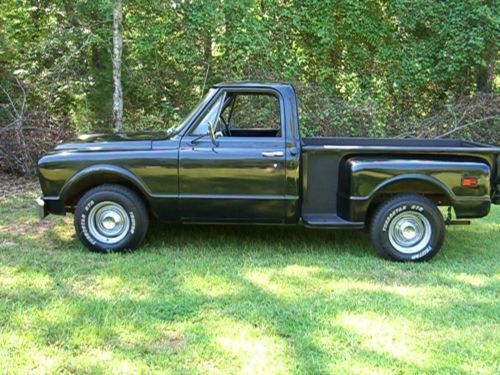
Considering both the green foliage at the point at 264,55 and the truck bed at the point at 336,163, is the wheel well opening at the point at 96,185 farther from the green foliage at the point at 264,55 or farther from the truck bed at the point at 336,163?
the green foliage at the point at 264,55

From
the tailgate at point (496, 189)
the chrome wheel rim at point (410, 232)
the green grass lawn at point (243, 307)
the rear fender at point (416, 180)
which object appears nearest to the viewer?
the green grass lawn at point (243, 307)

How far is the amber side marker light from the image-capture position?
5445 mm

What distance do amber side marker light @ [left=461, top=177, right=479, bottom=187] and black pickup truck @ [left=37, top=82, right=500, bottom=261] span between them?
0.03 ft

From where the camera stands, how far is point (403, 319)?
4031 millimetres

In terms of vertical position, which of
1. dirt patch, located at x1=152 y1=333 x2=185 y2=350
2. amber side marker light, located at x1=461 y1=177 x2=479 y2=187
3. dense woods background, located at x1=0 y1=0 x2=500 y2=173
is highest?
dense woods background, located at x1=0 y1=0 x2=500 y2=173

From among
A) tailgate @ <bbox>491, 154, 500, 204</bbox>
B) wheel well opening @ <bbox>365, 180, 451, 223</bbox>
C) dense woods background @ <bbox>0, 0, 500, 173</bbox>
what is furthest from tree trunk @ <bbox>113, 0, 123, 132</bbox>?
tailgate @ <bbox>491, 154, 500, 204</bbox>

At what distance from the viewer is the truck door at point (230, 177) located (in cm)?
548

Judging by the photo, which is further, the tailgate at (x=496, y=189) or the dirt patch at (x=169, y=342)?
the tailgate at (x=496, y=189)

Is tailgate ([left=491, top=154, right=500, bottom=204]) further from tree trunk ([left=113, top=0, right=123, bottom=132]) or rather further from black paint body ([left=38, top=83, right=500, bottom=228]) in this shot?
tree trunk ([left=113, top=0, right=123, bottom=132])

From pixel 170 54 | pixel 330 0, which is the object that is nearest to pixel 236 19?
pixel 170 54

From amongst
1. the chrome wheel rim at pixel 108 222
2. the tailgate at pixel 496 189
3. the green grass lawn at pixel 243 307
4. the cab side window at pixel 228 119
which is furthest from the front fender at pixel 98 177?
the tailgate at pixel 496 189

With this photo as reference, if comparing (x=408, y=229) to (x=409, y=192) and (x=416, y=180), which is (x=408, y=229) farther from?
(x=416, y=180)

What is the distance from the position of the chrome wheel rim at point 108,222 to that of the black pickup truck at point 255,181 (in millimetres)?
10

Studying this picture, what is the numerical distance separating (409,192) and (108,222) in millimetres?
3127
